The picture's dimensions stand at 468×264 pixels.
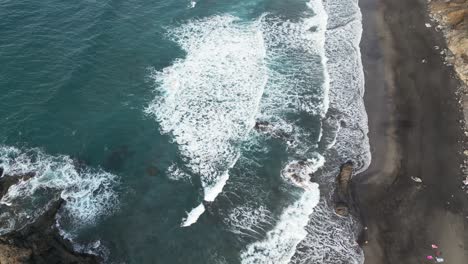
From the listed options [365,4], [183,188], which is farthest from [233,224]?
[365,4]

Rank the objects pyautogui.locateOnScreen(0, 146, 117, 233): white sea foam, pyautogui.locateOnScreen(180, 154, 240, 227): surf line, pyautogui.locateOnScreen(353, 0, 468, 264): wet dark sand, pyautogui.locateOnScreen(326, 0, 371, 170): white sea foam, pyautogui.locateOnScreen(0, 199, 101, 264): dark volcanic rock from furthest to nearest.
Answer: pyautogui.locateOnScreen(326, 0, 371, 170): white sea foam < pyautogui.locateOnScreen(180, 154, 240, 227): surf line < pyautogui.locateOnScreen(0, 146, 117, 233): white sea foam < pyautogui.locateOnScreen(353, 0, 468, 264): wet dark sand < pyautogui.locateOnScreen(0, 199, 101, 264): dark volcanic rock

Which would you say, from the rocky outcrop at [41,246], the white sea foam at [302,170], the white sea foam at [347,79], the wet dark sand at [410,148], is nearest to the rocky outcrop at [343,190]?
the wet dark sand at [410,148]

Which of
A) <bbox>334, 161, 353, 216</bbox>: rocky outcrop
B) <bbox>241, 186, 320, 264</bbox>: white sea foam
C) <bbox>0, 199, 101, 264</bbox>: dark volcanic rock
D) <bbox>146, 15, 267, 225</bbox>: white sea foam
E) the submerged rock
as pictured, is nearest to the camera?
<bbox>0, 199, 101, 264</bbox>: dark volcanic rock

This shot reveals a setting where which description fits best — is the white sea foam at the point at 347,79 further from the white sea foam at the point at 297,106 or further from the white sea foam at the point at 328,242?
the white sea foam at the point at 328,242

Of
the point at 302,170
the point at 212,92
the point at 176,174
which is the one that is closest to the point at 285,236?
the point at 302,170

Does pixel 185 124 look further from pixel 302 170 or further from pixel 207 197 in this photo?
pixel 302 170

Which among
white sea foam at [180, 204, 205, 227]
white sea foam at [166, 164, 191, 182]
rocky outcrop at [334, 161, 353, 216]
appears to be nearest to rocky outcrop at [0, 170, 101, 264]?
white sea foam at [180, 204, 205, 227]

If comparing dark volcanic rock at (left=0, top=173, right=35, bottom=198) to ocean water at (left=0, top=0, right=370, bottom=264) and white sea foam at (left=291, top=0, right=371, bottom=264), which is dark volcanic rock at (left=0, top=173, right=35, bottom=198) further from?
white sea foam at (left=291, top=0, right=371, bottom=264)
